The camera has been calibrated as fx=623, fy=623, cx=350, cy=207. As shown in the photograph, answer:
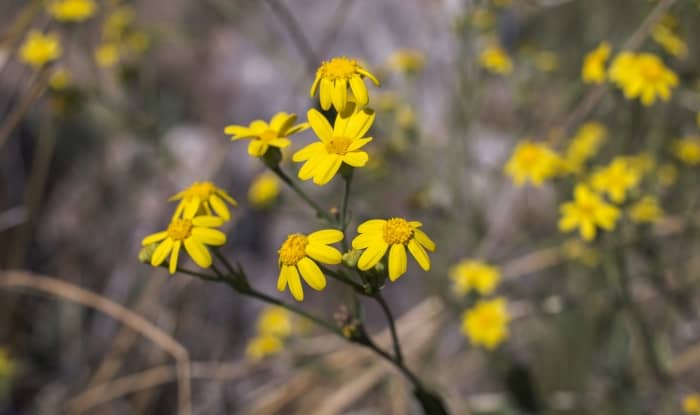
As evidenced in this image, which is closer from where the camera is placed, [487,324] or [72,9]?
[487,324]

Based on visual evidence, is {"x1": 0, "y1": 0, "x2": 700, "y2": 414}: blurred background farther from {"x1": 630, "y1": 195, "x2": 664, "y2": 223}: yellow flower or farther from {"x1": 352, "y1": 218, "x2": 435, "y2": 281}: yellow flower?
{"x1": 352, "y1": 218, "x2": 435, "y2": 281}: yellow flower

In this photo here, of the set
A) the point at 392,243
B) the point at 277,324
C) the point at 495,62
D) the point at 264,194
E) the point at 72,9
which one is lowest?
the point at 392,243

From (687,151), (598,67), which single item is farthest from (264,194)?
(687,151)

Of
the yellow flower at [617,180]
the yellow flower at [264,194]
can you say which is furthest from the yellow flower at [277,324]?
A: the yellow flower at [617,180]

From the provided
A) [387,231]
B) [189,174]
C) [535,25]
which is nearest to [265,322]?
[189,174]

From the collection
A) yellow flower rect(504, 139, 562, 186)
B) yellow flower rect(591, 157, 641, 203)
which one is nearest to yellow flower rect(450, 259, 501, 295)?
yellow flower rect(504, 139, 562, 186)

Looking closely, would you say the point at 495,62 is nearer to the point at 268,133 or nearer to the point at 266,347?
the point at 266,347
